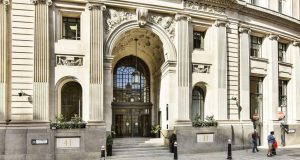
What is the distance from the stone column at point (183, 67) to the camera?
2408cm

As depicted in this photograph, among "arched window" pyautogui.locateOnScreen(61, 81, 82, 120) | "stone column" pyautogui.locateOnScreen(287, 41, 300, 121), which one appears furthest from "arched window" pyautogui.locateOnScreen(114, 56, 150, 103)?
"stone column" pyautogui.locateOnScreen(287, 41, 300, 121)

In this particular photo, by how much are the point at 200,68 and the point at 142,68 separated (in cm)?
524

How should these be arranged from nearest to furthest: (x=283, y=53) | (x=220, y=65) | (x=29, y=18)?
(x=29, y=18) < (x=220, y=65) < (x=283, y=53)

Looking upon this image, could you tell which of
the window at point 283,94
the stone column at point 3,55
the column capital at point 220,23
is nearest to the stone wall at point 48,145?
the stone column at point 3,55

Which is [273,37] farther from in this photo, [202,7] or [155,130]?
[155,130]

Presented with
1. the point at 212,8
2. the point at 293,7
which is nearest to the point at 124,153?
the point at 212,8

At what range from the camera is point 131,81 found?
28250mm

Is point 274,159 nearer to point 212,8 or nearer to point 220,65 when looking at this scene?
point 220,65

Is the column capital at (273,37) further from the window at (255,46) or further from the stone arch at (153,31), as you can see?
the stone arch at (153,31)

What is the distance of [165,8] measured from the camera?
78.9ft

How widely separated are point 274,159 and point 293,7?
57.3 feet

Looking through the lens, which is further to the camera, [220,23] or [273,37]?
[273,37]

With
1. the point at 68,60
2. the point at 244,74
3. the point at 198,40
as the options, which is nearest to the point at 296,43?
the point at 244,74

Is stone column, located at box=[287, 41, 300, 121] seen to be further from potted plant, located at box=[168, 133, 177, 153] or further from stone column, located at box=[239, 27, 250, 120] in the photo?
potted plant, located at box=[168, 133, 177, 153]
